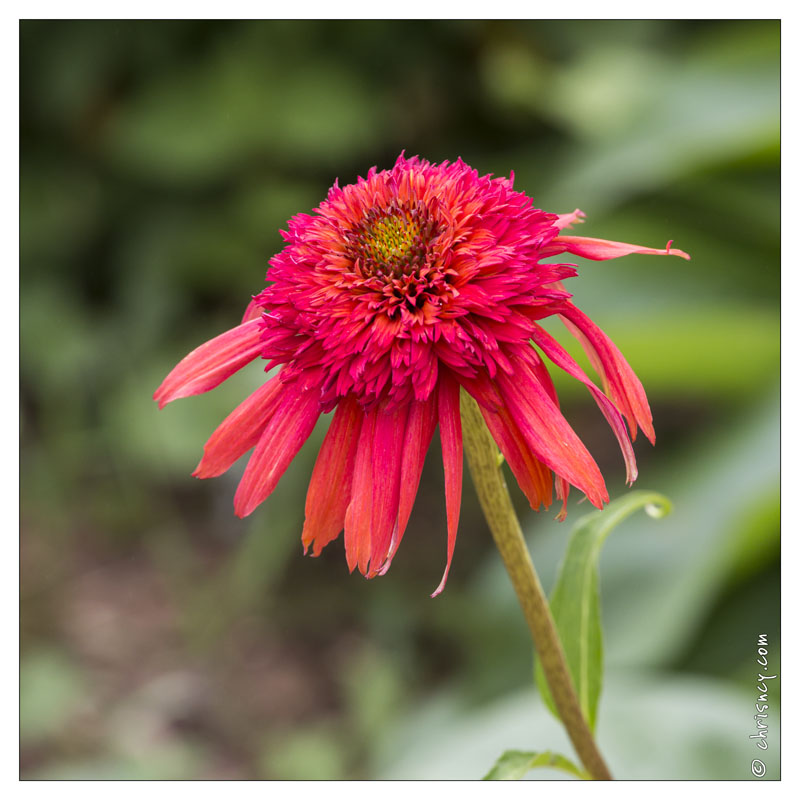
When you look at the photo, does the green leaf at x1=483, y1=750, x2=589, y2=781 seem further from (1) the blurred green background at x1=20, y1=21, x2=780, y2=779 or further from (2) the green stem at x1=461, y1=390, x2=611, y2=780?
(1) the blurred green background at x1=20, y1=21, x2=780, y2=779

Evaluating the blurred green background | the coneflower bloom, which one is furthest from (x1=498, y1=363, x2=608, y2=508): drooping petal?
the blurred green background

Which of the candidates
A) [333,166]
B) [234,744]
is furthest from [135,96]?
[234,744]

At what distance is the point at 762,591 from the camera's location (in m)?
1.03

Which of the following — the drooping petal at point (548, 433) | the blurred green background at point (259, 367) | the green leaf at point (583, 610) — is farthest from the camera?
the blurred green background at point (259, 367)

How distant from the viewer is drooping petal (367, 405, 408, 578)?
36cm

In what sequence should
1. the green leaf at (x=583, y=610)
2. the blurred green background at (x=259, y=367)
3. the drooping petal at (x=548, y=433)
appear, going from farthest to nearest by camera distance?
the blurred green background at (x=259, y=367), the green leaf at (x=583, y=610), the drooping petal at (x=548, y=433)

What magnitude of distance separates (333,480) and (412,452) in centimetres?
4

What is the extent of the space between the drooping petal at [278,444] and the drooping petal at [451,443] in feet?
0.18

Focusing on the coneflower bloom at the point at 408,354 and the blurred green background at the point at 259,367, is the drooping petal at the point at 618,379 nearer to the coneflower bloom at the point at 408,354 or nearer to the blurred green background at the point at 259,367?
the coneflower bloom at the point at 408,354

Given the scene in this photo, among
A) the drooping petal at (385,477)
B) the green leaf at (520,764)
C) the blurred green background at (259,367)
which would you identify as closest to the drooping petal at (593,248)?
the drooping petal at (385,477)

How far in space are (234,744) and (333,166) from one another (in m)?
0.87

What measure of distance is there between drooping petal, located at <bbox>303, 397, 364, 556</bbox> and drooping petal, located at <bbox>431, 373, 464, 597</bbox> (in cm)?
4

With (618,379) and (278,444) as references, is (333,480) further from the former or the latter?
(618,379)

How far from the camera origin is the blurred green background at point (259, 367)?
3.71 ft
